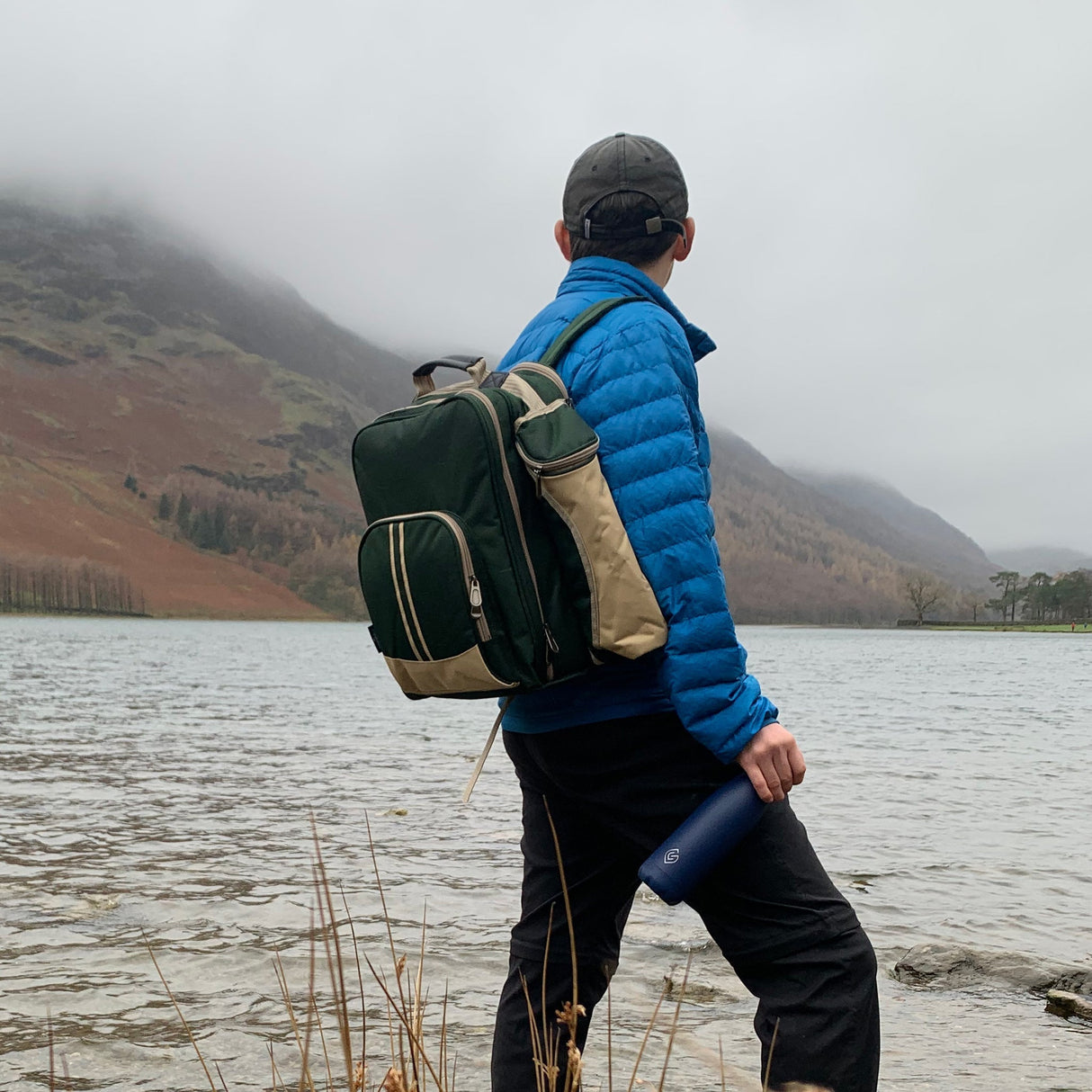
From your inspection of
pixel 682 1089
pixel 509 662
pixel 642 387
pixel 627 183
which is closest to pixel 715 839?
pixel 509 662

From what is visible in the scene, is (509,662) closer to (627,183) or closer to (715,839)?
(715,839)

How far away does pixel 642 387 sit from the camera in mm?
2418

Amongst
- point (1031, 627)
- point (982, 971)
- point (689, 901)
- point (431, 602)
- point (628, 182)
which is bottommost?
point (1031, 627)

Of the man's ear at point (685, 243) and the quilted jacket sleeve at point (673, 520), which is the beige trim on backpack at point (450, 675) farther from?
the man's ear at point (685, 243)

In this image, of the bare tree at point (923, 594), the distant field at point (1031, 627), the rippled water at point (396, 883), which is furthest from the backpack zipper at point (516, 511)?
the bare tree at point (923, 594)

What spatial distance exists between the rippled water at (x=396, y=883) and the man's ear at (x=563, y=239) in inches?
77.6

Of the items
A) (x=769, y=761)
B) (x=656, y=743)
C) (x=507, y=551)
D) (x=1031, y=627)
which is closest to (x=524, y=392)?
(x=507, y=551)

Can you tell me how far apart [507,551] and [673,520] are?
0.37 m

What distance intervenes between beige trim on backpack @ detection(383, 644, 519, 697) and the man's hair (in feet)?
3.55

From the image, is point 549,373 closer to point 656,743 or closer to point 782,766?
point 656,743

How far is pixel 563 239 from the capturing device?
9.70 feet

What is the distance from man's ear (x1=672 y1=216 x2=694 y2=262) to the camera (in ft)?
9.21

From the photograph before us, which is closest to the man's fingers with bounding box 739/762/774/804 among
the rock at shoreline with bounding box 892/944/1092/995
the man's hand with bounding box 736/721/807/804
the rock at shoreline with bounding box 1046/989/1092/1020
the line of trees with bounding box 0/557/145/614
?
the man's hand with bounding box 736/721/807/804

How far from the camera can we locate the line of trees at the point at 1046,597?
531ft
